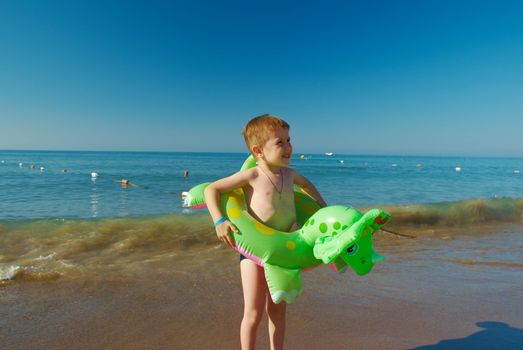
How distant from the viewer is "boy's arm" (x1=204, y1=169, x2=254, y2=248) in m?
1.93

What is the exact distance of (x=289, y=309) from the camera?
305 centimetres

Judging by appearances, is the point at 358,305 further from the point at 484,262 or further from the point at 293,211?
the point at 484,262

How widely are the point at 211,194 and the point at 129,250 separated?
3784 millimetres

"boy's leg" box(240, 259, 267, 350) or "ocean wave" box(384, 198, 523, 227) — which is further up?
"boy's leg" box(240, 259, 267, 350)

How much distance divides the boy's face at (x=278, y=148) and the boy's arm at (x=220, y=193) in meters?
0.16

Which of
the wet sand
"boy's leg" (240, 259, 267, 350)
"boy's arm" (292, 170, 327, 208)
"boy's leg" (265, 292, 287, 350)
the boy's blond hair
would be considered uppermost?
the boy's blond hair

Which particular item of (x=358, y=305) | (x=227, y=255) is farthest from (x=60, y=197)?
(x=358, y=305)

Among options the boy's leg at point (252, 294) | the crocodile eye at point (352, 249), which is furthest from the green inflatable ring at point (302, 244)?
the boy's leg at point (252, 294)

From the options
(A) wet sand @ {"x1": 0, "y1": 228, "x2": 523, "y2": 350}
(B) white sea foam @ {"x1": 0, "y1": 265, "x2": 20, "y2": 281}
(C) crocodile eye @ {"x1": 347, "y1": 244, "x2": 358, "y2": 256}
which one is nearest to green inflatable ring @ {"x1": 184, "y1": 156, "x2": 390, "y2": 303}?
(C) crocodile eye @ {"x1": 347, "y1": 244, "x2": 358, "y2": 256}

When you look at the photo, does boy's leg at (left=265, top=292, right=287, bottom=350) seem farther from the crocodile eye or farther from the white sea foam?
the white sea foam

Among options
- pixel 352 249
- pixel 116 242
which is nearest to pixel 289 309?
pixel 352 249

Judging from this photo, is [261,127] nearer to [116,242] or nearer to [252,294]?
[252,294]

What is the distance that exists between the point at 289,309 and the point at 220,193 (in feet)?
5.00

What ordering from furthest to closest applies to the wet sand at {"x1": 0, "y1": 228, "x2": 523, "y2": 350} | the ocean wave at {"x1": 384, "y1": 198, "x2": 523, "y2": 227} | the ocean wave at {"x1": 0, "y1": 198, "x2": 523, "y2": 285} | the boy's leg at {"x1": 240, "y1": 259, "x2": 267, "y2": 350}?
the ocean wave at {"x1": 384, "y1": 198, "x2": 523, "y2": 227}
the ocean wave at {"x1": 0, "y1": 198, "x2": 523, "y2": 285}
the wet sand at {"x1": 0, "y1": 228, "x2": 523, "y2": 350}
the boy's leg at {"x1": 240, "y1": 259, "x2": 267, "y2": 350}
